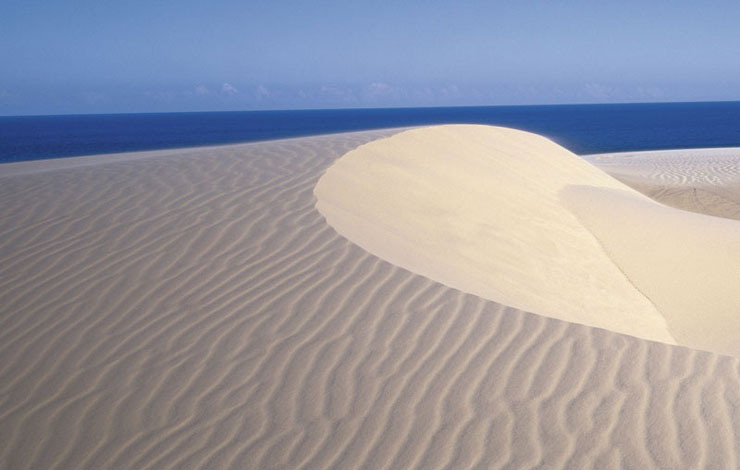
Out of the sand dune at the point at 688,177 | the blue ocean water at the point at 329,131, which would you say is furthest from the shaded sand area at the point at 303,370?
the blue ocean water at the point at 329,131

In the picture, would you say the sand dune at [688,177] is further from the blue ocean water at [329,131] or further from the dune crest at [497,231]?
the blue ocean water at [329,131]

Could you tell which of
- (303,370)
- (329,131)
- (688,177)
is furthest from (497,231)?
(329,131)

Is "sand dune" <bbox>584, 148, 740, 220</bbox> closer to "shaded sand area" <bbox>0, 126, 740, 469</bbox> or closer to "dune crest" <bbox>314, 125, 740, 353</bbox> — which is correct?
"dune crest" <bbox>314, 125, 740, 353</bbox>

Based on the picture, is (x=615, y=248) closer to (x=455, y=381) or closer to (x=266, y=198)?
(x=266, y=198)

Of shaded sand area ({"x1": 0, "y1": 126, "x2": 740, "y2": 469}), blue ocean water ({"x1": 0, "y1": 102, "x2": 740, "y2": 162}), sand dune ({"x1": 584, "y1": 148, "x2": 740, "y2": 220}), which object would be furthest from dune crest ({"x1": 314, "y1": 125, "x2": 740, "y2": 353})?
blue ocean water ({"x1": 0, "y1": 102, "x2": 740, "y2": 162})

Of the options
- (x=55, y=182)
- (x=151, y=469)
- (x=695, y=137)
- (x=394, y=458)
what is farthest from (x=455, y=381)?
(x=695, y=137)

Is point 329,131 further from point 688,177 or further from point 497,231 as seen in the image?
point 497,231
